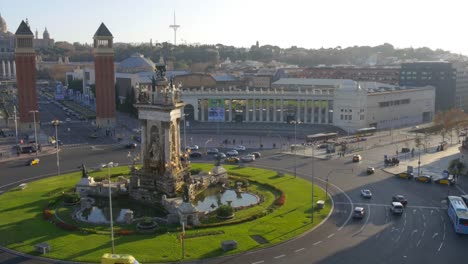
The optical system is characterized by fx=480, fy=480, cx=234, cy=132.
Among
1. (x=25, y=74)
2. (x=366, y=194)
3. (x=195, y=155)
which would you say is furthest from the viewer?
(x=25, y=74)

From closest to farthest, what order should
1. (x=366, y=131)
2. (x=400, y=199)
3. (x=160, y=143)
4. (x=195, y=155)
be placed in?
(x=400, y=199) < (x=160, y=143) < (x=195, y=155) < (x=366, y=131)

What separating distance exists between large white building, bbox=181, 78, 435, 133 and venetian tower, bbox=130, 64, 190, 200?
65.1 meters

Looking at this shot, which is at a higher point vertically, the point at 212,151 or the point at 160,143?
the point at 160,143

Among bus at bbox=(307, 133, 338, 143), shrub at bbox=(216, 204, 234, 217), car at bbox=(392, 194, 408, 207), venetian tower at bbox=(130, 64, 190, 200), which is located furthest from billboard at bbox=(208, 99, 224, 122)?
shrub at bbox=(216, 204, 234, 217)

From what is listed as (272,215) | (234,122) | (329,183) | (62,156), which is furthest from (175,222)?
(234,122)

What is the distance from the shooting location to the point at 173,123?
5653 cm

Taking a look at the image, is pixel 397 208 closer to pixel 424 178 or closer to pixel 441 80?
pixel 424 178

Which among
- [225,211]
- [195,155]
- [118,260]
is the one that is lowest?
[195,155]

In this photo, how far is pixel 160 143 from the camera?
56.7 metres

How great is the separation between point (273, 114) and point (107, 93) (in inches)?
1662

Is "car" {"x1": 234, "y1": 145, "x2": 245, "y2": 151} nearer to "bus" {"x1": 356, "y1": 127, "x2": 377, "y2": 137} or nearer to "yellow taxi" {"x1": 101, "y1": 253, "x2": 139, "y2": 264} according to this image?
"bus" {"x1": 356, "y1": 127, "x2": 377, "y2": 137}

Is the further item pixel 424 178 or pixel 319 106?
pixel 319 106

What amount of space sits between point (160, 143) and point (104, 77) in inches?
2700

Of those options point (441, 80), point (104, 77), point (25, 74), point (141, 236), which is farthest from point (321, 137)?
point (441, 80)
